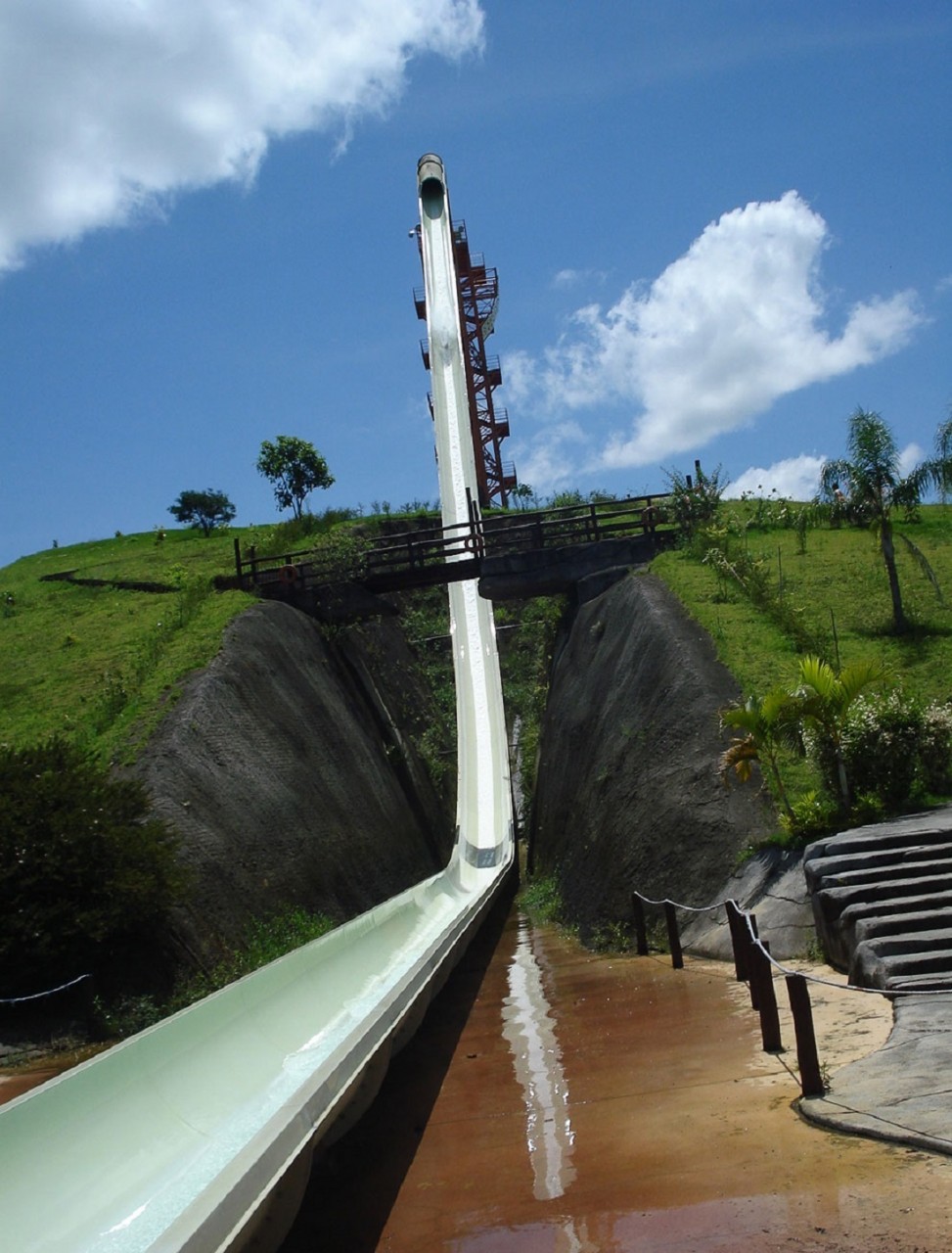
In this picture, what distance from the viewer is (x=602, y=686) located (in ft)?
79.7

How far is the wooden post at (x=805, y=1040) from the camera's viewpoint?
704 cm

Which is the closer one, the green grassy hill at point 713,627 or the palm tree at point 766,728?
the palm tree at point 766,728

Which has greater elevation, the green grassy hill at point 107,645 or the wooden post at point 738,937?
the green grassy hill at point 107,645

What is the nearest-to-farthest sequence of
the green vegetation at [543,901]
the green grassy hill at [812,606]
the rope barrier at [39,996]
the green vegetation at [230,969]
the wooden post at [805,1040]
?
the wooden post at [805,1040]
the rope barrier at [39,996]
the green vegetation at [230,969]
the green grassy hill at [812,606]
the green vegetation at [543,901]

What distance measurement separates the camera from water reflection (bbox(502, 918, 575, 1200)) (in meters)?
6.71

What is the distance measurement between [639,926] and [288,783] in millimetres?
7959

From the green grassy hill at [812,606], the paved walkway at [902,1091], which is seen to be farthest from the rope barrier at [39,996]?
the green grassy hill at [812,606]

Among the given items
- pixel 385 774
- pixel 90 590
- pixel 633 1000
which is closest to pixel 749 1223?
pixel 633 1000

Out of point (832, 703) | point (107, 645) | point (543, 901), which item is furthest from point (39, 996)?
point (107, 645)

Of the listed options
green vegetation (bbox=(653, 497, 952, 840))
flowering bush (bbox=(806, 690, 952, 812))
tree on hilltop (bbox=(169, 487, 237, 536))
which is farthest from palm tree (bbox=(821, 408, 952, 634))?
tree on hilltop (bbox=(169, 487, 237, 536))

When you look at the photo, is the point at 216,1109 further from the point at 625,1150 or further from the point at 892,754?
the point at 892,754

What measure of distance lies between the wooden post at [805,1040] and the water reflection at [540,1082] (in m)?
1.47

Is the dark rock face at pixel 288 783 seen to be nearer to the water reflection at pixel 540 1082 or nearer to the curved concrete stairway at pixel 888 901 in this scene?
the water reflection at pixel 540 1082

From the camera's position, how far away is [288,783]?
21.5m
